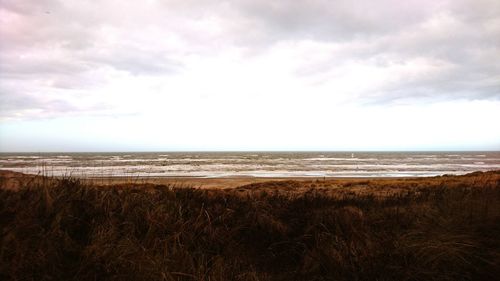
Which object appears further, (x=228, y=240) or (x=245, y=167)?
(x=245, y=167)

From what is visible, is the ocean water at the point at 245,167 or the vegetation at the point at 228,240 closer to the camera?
the vegetation at the point at 228,240

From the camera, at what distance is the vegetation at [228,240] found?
11.8ft

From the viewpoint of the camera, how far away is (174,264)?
13.1 feet

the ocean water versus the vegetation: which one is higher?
the vegetation

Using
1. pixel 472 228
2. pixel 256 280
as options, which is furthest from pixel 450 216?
pixel 256 280

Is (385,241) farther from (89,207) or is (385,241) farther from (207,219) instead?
(89,207)

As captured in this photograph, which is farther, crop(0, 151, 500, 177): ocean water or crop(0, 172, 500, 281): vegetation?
crop(0, 151, 500, 177): ocean water

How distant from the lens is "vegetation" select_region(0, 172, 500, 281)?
11.8 feet

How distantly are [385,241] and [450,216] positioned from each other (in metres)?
1.77

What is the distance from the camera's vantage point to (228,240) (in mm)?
5145

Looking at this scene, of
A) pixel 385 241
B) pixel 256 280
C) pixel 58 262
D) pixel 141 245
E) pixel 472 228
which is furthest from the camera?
pixel 472 228

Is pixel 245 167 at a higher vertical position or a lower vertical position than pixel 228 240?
lower

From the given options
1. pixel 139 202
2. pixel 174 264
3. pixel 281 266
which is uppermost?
pixel 139 202

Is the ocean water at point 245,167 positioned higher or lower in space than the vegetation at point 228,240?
lower
